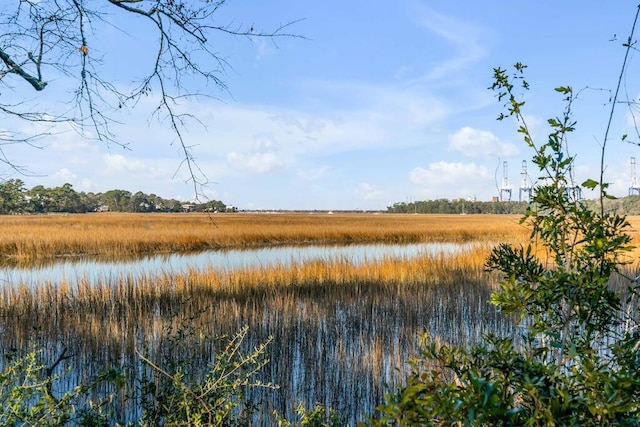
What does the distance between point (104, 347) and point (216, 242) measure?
1807cm

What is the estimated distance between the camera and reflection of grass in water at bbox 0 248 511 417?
15.0ft

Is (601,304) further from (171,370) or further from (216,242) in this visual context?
(216,242)

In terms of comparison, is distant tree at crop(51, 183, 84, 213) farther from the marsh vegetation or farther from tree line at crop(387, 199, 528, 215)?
tree line at crop(387, 199, 528, 215)

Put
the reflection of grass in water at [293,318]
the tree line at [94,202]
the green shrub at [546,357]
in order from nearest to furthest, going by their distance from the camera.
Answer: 1. the green shrub at [546,357]
2. the reflection of grass in water at [293,318]
3. the tree line at [94,202]

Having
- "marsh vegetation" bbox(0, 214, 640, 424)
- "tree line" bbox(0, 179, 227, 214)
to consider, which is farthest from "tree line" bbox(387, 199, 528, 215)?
"marsh vegetation" bbox(0, 214, 640, 424)

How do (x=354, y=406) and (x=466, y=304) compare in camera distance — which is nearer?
(x=354, y=406)

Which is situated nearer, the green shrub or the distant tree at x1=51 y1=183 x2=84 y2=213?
the green shrub

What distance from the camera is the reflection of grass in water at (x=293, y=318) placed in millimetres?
4577

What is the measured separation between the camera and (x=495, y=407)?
944 mm

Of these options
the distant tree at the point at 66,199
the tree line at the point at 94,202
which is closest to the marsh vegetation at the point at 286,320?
the tree line at the point at 94,202

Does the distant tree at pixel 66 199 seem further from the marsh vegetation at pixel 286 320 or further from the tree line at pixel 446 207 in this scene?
the tree line at pixel 446 207

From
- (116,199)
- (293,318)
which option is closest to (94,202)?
(116,199)

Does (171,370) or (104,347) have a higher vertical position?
(171,370)

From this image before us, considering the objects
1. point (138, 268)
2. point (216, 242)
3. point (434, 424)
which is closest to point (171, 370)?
point (434, 424)
